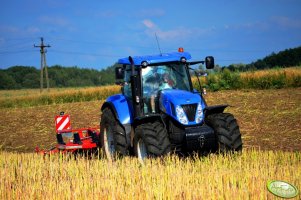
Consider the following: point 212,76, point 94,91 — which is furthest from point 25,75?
point 212,76

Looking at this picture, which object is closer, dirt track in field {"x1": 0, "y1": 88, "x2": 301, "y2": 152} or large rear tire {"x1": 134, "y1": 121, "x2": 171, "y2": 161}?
large rear tire {"x1": 134, "y1": 121, "x2": 171, "y2": 161}

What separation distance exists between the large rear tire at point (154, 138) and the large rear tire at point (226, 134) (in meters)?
0.96

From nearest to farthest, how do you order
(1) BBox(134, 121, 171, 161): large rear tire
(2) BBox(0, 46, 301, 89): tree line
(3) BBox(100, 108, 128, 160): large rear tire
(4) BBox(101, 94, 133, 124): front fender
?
(1) BBox(134, 121, 171, 161): large rear tire → (3) BBox(100, 108, 128, 160): large rear tire → (4) BBox(101, 94, 133, 124): front fender → (2) BBox(0, 46, 301, 89): tree line

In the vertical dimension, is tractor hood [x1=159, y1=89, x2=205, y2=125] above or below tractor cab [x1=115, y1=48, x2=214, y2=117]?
below

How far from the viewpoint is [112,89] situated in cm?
3450

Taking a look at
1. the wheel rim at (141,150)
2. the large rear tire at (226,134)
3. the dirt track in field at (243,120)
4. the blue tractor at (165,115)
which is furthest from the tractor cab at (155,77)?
the dirt track in field at (243,120)

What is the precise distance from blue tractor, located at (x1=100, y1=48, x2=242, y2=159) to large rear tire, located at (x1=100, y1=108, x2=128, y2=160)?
0.02 meters

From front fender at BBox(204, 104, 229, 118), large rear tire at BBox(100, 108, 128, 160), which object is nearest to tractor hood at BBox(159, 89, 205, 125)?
front fender at BBox(204, 104, 229, 118)

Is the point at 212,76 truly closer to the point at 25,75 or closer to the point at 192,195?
the point at 192,195

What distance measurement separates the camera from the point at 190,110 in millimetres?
9109

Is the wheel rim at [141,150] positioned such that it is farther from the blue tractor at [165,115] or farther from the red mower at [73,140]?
the red mower at [73,140]

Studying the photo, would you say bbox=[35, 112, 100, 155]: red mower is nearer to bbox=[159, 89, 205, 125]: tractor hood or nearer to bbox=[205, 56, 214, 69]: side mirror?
bbox=[159, 89, 205, 125]: tractor hood

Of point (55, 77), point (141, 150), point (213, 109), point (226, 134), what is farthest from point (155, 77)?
point (55, 77)

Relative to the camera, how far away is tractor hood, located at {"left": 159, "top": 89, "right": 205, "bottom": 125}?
9.01 metres
